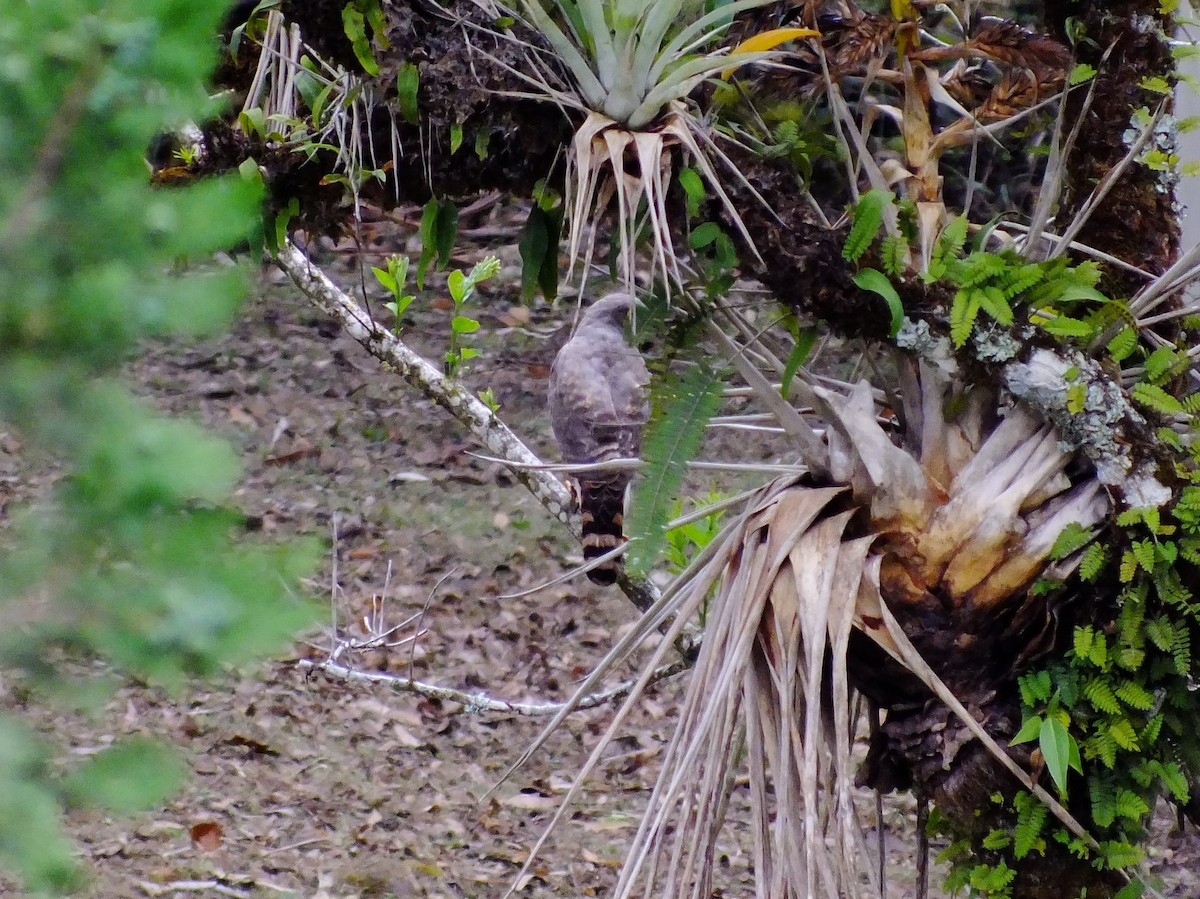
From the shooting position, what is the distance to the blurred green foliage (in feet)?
1.76

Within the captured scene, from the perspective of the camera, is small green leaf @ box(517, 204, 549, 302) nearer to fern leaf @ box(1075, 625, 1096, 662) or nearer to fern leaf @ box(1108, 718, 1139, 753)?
fern leaf @ box(1075, 625, 1096, 662)

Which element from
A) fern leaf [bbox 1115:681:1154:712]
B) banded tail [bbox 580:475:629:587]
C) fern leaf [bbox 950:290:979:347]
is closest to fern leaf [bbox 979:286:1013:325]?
fern leaf [bbox 950:290:979:347]

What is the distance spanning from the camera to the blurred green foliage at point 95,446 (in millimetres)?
537

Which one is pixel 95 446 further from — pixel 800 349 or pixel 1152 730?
pixel 1152 730

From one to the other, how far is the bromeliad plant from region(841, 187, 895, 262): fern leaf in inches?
5.9

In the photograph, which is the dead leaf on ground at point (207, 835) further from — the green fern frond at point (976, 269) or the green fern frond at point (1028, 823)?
the green fern frond at point (976, 269)

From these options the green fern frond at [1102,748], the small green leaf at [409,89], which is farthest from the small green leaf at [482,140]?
the green fern frond at [1102,748]

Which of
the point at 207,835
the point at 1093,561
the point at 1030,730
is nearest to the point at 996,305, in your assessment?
the point at 1093,561

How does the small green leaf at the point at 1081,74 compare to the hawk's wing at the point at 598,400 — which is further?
the hawk's wing at the point at 598,400

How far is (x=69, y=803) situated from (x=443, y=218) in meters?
1.34

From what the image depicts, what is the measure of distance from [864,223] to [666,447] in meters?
0.41

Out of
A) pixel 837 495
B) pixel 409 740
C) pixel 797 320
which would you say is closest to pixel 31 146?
pixel 797 320

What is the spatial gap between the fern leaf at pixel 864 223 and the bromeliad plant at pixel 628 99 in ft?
0.49

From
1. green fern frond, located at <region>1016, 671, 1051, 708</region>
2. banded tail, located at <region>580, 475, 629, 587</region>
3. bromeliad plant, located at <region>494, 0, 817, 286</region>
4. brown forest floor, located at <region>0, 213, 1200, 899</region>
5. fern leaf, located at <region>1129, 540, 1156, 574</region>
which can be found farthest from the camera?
brown forest floor, located at <region>0, 213, 1200, 899</region>
